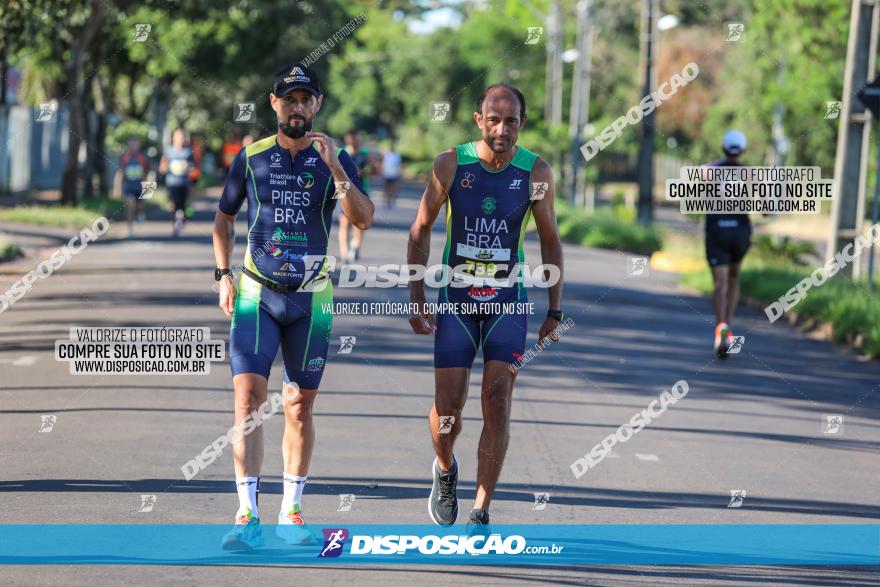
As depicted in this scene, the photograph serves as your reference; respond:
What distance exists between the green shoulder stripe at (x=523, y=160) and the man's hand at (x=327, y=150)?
0.86 m

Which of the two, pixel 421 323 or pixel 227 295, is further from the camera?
pixel 421 323

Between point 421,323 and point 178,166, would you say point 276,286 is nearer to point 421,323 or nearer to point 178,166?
point 421,323

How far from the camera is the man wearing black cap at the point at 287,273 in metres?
6.99

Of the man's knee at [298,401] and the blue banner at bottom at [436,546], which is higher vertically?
Answer: the man's knee at [298,401]

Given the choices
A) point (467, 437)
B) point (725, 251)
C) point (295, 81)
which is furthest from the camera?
point (725, 251)

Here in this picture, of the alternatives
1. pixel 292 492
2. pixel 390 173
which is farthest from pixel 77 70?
pixel 292 492

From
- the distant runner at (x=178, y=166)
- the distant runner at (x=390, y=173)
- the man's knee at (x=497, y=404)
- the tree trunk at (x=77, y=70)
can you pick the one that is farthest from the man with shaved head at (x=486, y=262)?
the distant runner at (x=390, y=173)

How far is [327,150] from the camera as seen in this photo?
7.00 metres

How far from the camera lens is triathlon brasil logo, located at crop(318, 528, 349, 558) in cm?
694

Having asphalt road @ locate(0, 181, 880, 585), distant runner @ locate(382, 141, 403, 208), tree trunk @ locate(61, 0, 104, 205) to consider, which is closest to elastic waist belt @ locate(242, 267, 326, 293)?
asphalt road @ locate(0, 181, 880, 585)

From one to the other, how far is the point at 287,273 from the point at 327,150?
1.93 ft

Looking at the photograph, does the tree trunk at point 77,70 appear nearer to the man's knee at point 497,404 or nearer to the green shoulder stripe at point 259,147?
the green shoulder stripe at point 259,147

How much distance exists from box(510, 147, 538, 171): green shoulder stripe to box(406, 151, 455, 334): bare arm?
292 mm

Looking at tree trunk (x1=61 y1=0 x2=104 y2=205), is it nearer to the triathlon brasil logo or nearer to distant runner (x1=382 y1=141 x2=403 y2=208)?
distant runner (x1=382 y1=141 x2=403 y2=208)
